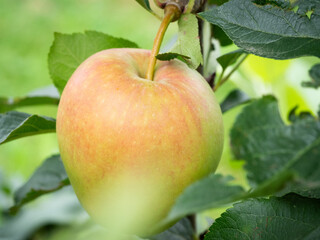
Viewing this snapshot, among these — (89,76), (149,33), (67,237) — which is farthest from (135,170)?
(149,33)

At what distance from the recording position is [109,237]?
0.59 meters

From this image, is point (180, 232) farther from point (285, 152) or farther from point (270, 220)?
point (285, 152)

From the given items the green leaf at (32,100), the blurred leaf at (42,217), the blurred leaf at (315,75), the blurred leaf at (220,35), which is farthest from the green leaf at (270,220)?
the blurred leaf at (42,217)

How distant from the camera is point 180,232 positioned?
870mm

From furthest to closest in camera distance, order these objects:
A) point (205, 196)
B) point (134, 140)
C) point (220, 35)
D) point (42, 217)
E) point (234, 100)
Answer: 1. point (42, 217)
2. point (234, 100)
3. point (220, 35)
4. point (134, 140)
5. point (205, 196)

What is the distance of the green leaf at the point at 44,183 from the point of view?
0.85 metres

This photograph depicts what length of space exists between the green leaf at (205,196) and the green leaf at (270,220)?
0.73ft

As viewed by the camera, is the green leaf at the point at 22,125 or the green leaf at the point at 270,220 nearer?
the green leaf at the point at 270,220

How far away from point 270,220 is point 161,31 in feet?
A: 0.92

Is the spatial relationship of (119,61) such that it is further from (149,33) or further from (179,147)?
(149,33)

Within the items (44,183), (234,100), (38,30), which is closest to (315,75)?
(234,100)

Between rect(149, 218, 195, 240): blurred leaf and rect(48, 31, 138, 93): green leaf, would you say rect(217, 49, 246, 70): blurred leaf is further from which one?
rect(149, 218, 195, 240): blurred leaf

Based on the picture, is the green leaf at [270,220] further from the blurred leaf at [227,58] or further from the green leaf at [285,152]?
the blurred leaf at [227,58]

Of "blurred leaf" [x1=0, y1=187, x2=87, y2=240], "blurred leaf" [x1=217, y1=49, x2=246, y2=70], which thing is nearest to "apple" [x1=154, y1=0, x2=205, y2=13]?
"blurred leaf" [x1=217, y1=49, x2=246, y2=70]
